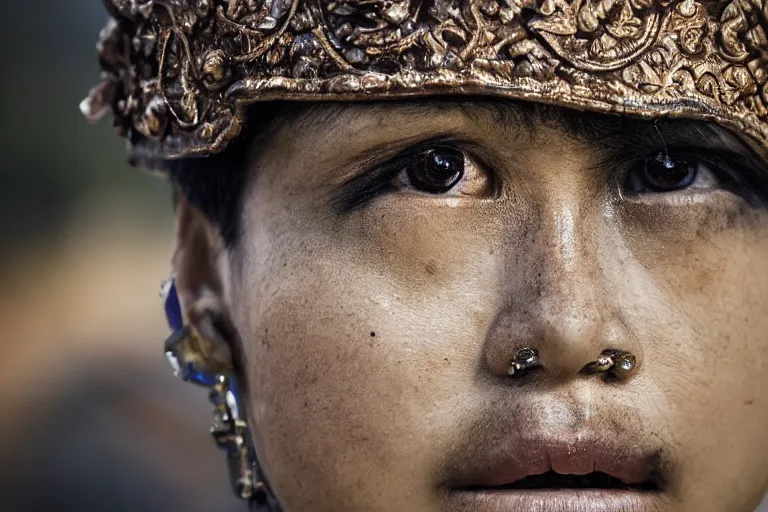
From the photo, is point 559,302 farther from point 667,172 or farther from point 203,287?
point 203,287

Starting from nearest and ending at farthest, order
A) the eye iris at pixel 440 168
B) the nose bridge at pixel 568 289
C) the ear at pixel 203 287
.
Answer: the nose bridge at pixel 568 289 < the eye iris at pixel 440 168 < the ear at pixel 203 287

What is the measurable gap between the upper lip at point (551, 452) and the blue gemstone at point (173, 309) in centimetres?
70

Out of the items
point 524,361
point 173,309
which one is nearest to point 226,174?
point 173,309

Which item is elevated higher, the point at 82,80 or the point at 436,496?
the point at 82,80

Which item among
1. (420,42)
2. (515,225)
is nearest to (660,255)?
(515,225)

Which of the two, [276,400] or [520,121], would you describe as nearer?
[520,121]

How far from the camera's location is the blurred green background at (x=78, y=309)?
4434 mm

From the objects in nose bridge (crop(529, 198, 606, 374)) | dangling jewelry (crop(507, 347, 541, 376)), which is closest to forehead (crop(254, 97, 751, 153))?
nose bridge (crop(529, 198, 606, 374))

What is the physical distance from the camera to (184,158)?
187 cm

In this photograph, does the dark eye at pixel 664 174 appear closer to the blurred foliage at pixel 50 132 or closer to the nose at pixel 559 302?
the nose at pixel 559 302

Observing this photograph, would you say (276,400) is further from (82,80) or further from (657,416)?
(82,80)

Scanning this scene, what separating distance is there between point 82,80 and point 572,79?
451cm

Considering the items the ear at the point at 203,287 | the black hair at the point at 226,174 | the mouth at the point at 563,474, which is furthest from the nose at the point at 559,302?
Result: the ear at the point at 203,287

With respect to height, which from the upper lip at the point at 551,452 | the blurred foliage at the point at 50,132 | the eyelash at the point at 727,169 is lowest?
the upper lip at the point at 551,452
